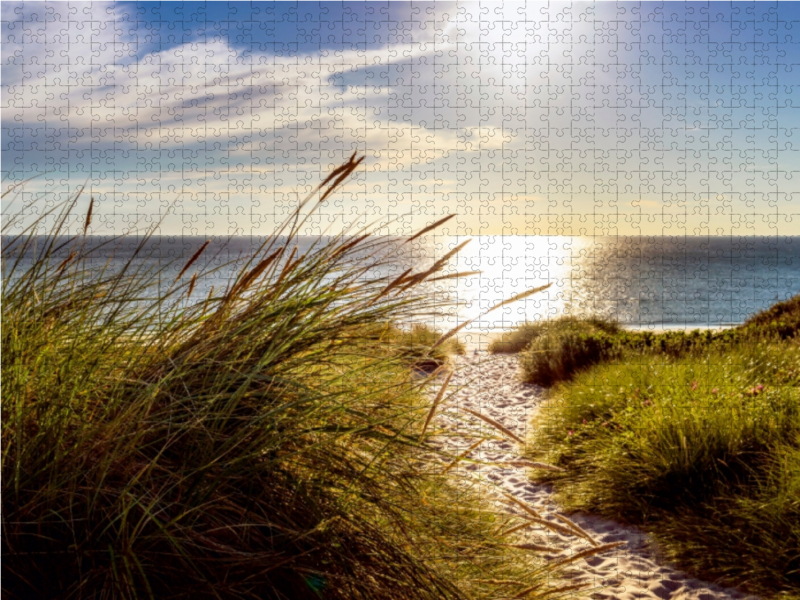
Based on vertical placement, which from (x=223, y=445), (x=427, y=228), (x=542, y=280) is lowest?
(x=542, y=280)

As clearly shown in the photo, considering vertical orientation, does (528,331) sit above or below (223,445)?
below

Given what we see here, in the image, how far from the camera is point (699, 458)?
5.27 metres

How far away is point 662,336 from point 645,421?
641 centimetres

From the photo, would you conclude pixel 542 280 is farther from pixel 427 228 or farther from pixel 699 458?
pixel 427 228

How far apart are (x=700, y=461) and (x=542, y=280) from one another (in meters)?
53.4

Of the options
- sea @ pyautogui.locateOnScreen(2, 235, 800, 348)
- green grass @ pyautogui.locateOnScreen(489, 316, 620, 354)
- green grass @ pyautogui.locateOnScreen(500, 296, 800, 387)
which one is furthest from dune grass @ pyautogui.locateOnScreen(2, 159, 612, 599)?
green grass @ pyautogui.locateOnScreen(489, 316, 620, 354)

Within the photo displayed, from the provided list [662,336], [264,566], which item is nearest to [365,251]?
[264,566]

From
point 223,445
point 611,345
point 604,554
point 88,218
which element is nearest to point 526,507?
point 223,445

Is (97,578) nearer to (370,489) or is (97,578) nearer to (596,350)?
(370,489)

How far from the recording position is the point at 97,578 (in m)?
1.87

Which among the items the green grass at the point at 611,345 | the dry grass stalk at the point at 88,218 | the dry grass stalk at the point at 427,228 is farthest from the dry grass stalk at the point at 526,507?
the green grass at the point at 611,345

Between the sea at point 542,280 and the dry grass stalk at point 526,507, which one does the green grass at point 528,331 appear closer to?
the sea at point 542,280

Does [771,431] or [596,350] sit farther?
[596,350]

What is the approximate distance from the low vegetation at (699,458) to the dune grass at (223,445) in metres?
2.43
